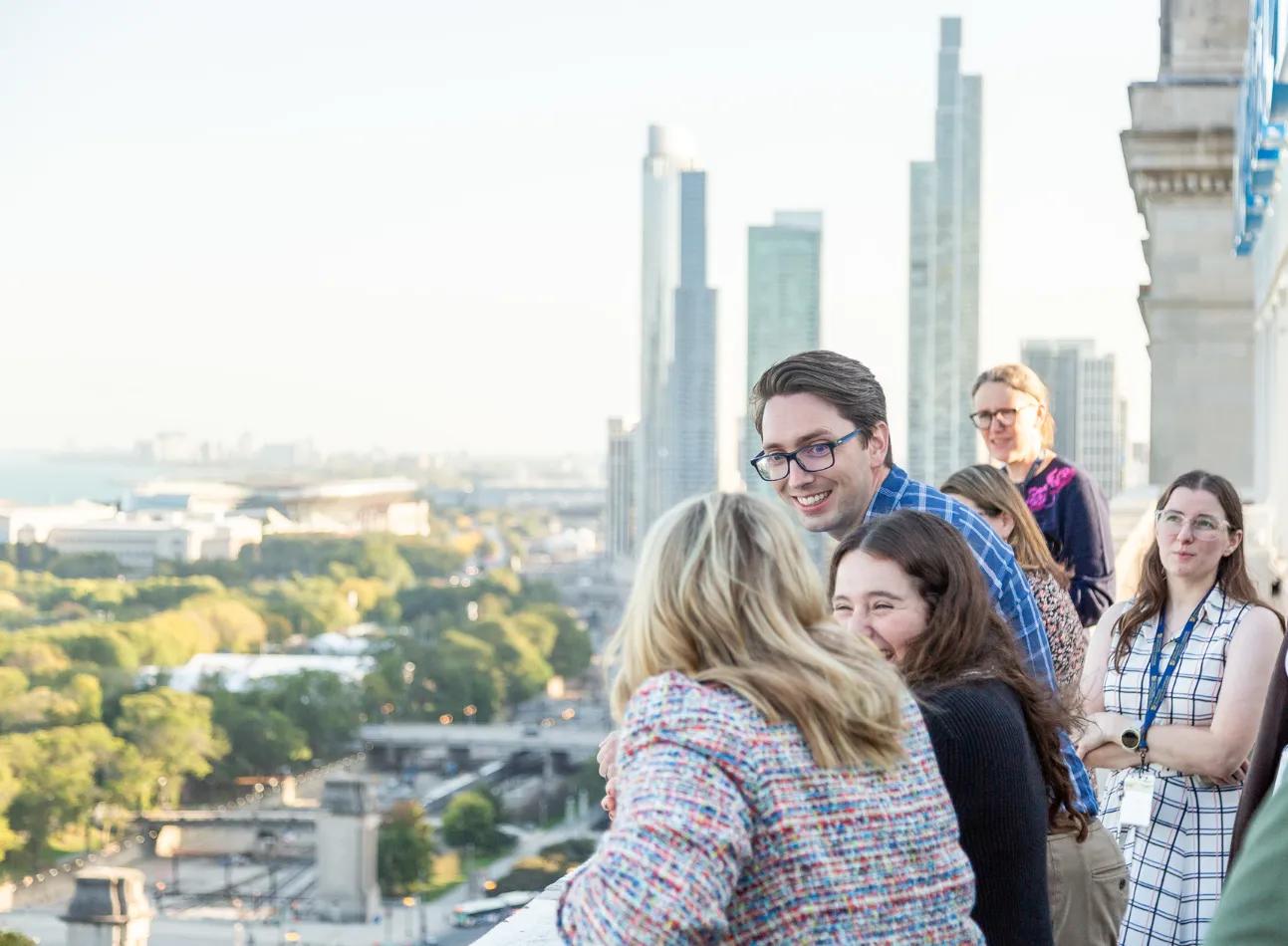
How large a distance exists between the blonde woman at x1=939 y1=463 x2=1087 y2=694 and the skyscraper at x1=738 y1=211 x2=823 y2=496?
81005 mm

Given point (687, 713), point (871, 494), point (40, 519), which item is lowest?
point (40, 519)

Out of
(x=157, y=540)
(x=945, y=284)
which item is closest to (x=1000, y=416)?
(x=945, y=284)

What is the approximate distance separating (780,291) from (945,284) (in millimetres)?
28056

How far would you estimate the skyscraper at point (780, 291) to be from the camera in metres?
89.2

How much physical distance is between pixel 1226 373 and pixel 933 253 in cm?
5408

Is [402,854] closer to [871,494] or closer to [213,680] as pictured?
[213,680]

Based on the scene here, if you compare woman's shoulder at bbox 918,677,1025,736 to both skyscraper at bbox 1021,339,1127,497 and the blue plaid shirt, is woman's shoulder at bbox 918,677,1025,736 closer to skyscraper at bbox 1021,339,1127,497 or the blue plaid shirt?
the blue plaid shirt

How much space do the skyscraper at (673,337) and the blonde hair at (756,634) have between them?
99.2m

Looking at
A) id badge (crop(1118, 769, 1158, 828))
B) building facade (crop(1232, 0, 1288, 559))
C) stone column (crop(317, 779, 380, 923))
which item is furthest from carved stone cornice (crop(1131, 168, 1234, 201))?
stone column (crop(317, 779, 380, 923))

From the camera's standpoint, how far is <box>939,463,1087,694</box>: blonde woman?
3.49 meters

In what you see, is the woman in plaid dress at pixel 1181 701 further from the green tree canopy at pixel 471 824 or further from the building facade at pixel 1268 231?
the green tree canopy at pixel 471 824

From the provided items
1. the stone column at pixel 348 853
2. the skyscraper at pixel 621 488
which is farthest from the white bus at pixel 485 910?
the skyscraper at pixel 621 488

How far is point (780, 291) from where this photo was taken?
91812 mm

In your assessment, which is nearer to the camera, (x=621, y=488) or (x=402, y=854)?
(x=402, y=854)
